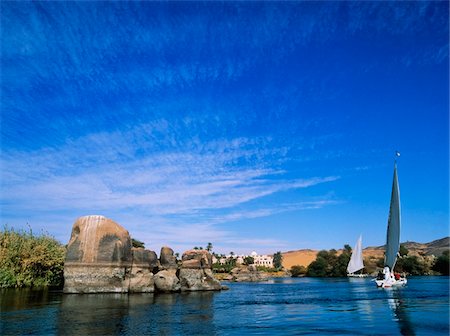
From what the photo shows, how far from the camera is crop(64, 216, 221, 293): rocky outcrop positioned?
142ft

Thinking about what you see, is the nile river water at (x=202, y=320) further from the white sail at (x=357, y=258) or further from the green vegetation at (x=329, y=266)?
the green vegetation at (x=329, y=266)

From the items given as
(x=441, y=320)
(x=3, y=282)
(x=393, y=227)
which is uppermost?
(x=393, y=227)

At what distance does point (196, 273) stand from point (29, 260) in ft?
70.4

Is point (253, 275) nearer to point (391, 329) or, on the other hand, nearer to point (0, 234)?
point (0, 234)

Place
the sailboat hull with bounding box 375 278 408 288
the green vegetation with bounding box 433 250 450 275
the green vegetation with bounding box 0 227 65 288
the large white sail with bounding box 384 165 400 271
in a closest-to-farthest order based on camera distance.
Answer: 1. the green vegetation with bounding box 0 227 65 288
2. the large white sail with bounding box 384 165 400 271
3. the sailboat hull with bounding box 375 278 408 288
4. the green vegetation with bounding box 433 250 450 275

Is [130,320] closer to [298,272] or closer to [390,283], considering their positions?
[390,283]

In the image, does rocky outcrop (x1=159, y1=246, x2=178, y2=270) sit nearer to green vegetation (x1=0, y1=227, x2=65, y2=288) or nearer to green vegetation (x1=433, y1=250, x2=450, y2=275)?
green vegetation (x1=0, y1=227, x2=65, y2=288)

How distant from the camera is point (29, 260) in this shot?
159 feet

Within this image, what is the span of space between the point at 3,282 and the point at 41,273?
7918mm

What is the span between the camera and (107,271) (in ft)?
145

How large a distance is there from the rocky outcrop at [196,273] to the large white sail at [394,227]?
2627 cm

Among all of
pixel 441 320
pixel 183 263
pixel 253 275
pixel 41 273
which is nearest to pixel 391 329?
pixel 441 320

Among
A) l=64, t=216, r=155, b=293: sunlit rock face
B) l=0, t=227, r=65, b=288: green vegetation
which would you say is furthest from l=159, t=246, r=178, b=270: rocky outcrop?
l=0, t=227, r=65, b=288: green vegetation

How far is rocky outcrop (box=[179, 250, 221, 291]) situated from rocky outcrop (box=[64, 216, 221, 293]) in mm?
3132
